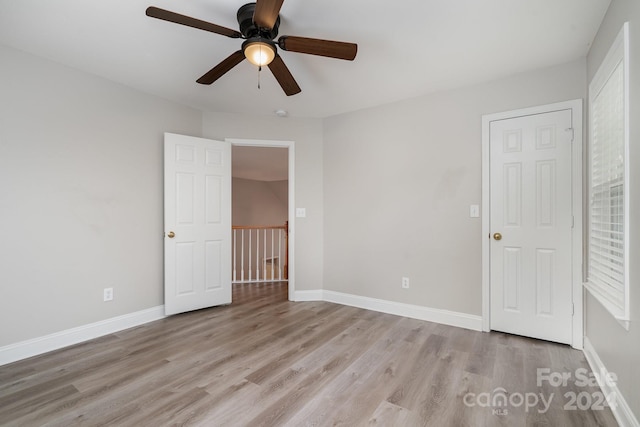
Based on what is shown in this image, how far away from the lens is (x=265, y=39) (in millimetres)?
1889

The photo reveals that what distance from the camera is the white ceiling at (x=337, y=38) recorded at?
194 cm

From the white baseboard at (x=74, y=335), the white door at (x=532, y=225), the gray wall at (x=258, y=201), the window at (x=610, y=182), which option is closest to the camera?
the window at (x=610, y=182)

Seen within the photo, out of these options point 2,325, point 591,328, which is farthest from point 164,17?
point 591,328

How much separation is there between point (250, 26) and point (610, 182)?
2.56 meters

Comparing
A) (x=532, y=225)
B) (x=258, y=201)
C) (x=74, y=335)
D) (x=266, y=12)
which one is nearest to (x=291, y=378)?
(x=74, y=335)

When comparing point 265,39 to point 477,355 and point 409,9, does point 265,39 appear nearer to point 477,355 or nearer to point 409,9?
point 409,9

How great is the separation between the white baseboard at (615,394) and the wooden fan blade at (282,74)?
2.84 meters

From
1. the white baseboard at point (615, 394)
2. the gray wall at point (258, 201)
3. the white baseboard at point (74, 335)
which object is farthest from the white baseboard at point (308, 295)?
the gray wall at point (258, 201)

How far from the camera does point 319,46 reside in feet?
6.27

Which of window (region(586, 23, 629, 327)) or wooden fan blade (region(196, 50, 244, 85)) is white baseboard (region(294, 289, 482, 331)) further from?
wooden fan blade (region(196, 50, 244, 85))

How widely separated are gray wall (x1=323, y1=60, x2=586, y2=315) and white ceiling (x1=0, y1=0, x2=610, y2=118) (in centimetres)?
24

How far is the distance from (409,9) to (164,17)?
1.50 meters

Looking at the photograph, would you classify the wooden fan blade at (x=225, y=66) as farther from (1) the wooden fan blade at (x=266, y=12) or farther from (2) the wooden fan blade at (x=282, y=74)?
(1) the wooden fan blade at (x=266, y=12)

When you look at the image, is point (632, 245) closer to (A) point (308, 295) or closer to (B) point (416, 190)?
(B) point (416, 190)
